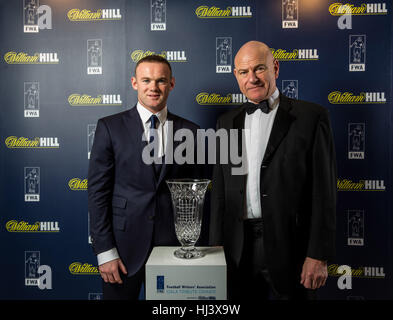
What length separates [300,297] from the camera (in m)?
1.77

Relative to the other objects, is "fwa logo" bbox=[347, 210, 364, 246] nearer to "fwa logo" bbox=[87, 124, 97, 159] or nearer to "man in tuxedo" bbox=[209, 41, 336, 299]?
"man in tuxedo" bbox=[209, 41, 336, 299]

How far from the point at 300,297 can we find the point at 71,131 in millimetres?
2052

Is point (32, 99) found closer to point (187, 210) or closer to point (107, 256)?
point (107, 256)

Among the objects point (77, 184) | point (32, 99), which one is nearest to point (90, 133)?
point (77, 184)

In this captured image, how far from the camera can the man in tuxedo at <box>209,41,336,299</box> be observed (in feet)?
5.58

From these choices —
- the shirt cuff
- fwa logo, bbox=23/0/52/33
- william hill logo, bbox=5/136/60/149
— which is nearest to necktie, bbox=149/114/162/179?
the shirt cuff

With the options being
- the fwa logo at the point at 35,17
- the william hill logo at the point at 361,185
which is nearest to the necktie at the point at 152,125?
the fwa logo at the point at 35,17

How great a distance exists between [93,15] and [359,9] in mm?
2041

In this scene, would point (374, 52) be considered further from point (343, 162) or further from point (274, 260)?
point (274, 260)

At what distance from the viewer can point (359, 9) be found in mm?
2590

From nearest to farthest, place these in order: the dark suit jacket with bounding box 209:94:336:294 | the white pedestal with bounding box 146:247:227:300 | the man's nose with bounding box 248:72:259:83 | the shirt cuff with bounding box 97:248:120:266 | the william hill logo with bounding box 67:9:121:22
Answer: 1. the white pedestal with bounding box 146:247:227:300
2. the dark suit jacket with bounding box 209:94:336:294
3. the man's nose with bounding box 248:72:259:83
4. the shirt cuff with bounding box 97:248:120:266
5. the william hill logo with bounding box 67:9:121:22

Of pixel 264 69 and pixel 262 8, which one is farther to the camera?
pixel 262 8

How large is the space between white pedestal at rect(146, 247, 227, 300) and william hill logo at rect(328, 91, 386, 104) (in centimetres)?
180
